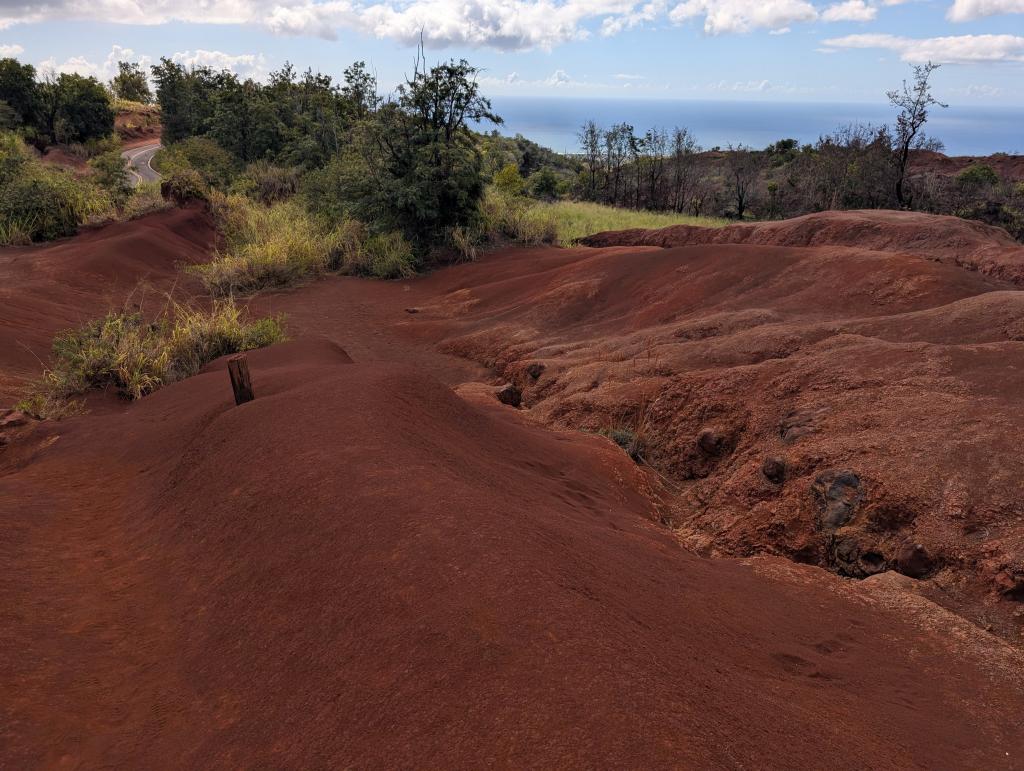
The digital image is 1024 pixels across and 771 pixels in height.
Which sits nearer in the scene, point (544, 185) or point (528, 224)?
point (528, 224)

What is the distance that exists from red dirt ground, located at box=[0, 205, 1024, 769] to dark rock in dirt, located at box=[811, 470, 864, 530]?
0.09 m

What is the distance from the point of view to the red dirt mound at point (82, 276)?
881 cm

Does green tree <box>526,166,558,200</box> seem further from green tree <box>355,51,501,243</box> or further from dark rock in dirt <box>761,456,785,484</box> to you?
dark rock in dirt <box>761,456,785,484</box>

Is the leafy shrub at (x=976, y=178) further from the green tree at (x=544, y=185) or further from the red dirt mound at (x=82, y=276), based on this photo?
the red dirt mound at (x=82, y=276)

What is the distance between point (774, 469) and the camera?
17.1ft

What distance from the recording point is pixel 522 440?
543 centimetres

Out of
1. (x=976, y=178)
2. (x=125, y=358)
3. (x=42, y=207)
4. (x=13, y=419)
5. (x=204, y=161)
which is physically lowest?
(x=13, y=419)

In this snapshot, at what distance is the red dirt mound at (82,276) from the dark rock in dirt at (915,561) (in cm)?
840

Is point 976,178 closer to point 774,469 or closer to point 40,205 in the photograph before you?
point 774,469

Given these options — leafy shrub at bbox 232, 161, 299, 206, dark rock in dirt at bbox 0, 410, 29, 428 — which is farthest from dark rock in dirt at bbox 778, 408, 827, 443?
leafy shrub at bbox 232, 161, 299, 206

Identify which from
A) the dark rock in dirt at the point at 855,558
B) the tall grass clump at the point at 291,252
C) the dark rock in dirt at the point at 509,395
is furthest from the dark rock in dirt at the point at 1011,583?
the tall grass clump at the point at 291,252

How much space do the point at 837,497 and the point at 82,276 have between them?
48.4 ft

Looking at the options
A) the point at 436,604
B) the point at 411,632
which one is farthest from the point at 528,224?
the point at 411,632

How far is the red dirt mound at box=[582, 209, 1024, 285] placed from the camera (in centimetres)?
898
